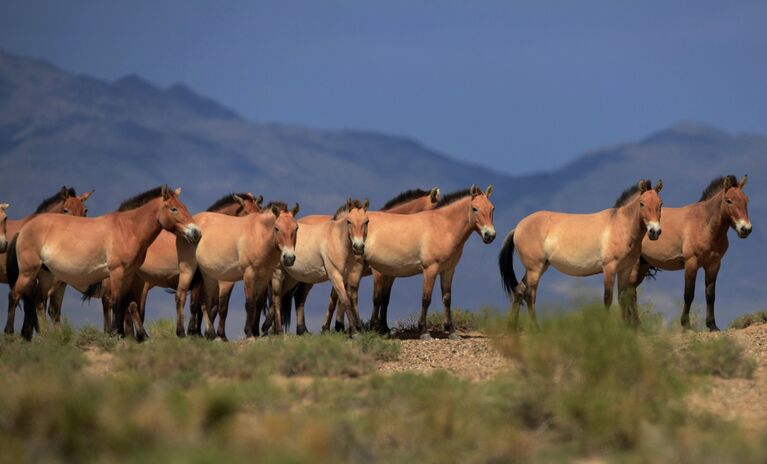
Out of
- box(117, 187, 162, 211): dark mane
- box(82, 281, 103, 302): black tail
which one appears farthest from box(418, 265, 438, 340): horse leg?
box(82, 281, 103, 302): black tail

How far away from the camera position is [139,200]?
19.2 meters

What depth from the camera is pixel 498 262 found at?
70.9ft

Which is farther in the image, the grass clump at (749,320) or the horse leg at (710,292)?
the grass clump at (749,320)

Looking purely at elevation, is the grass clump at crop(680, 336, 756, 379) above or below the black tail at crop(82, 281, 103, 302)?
below

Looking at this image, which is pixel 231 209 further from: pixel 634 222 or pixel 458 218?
pixel 634 222

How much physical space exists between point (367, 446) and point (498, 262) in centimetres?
1143

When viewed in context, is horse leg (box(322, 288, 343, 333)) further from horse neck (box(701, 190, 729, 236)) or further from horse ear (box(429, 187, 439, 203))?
horse neck (box(701, 190, 729, 236))

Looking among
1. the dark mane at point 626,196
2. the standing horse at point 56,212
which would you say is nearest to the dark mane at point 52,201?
the standing horse at point 56,212

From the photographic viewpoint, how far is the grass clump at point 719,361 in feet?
47.4

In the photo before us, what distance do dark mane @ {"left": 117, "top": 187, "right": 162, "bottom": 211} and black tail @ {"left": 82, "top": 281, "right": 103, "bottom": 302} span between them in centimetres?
369

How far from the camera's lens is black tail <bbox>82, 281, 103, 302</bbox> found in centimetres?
2238

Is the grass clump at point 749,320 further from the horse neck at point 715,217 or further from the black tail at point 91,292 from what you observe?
the black tail at point 91,292

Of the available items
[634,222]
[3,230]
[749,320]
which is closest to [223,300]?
[3,230]

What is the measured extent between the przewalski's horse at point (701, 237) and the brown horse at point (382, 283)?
451cm
